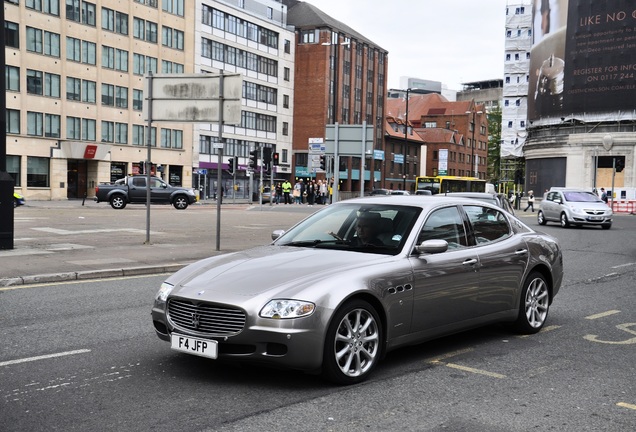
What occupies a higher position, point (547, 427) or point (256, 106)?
point (256, 106)

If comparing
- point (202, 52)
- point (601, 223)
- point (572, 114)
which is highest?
point (202, 52)

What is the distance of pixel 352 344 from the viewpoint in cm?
510

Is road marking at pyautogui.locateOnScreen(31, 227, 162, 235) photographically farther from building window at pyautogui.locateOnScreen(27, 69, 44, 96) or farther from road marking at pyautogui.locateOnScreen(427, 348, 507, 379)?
building window at pyautogui.locateOnScreen(27, 69, 44, 96)

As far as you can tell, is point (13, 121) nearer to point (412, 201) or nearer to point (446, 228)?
point (412, 201)

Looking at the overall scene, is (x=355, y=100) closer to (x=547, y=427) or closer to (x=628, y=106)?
(x=628, y=106)

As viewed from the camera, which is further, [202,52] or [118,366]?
[202,52]

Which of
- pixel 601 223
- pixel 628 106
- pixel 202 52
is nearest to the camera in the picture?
pixel 601 223

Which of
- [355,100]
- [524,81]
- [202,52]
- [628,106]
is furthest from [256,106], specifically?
[628,106]

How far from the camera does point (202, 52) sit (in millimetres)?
66312

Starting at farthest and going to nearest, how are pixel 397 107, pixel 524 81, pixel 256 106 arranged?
pixel 397 107 < pixel 524 81 < pixel 256 106

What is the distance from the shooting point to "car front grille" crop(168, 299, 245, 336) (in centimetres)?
483

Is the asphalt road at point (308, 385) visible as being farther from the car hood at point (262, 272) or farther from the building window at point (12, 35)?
the building window at point (12, 35)

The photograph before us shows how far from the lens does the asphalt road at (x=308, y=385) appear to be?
430 centimetres

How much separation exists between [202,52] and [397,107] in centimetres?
6167
